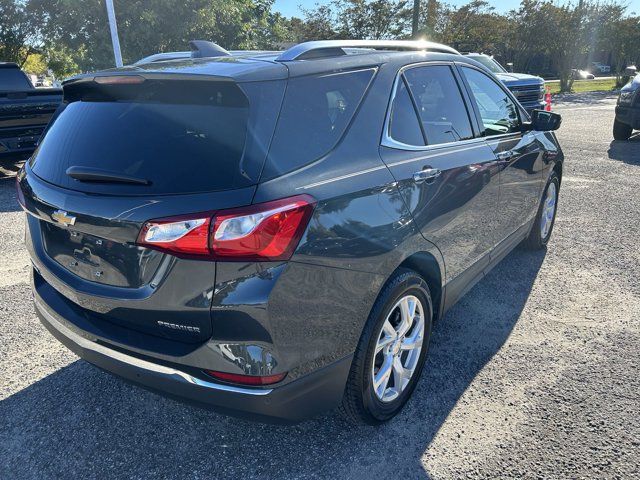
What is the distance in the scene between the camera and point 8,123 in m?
7.37

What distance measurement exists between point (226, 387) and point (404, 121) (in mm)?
1580

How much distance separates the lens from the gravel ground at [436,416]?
2.31m

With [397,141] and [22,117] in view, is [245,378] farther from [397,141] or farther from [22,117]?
[22,117]

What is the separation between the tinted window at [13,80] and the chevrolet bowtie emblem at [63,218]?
282 inches

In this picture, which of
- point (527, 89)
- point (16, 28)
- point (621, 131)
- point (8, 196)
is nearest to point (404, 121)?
point (8, 196)

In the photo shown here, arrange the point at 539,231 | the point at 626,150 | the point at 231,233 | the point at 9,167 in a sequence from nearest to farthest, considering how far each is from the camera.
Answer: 1. the point at 231,233
2. the point at 539,231
3. the point at 9,167
4. the point at 626,150

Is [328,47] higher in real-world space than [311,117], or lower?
higher

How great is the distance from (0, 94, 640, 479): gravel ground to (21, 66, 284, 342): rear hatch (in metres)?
0.77

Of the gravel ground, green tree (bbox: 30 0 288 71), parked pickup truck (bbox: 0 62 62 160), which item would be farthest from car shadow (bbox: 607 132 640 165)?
green tree (bbox: 30 0 288 71)

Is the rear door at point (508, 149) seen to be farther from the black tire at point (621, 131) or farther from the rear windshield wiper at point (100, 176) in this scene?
the black tire at point (621, 131)

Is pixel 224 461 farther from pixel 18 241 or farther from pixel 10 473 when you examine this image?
pixel 18 241

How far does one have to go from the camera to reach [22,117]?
24.6 feet

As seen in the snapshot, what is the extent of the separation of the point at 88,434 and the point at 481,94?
331cm

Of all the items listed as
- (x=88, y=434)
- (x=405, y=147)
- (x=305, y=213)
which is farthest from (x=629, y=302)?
(x=88, y=434)
